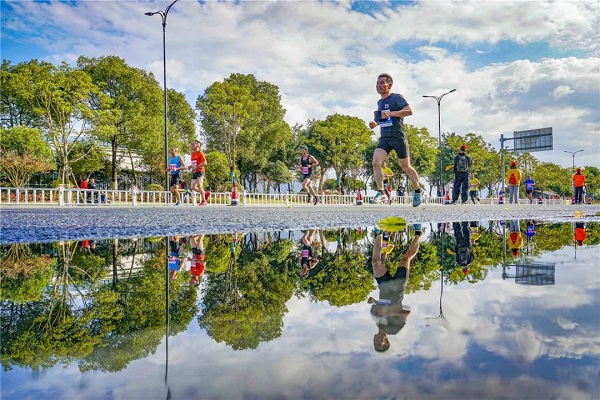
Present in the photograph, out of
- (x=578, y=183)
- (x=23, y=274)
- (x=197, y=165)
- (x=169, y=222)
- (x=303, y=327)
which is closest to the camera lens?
(x=303, y=327)

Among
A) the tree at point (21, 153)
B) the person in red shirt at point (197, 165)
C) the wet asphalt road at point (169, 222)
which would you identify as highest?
the tree at point (21, 153)

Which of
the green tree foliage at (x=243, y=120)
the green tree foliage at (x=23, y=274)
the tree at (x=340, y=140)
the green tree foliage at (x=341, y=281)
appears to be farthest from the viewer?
the tree at (x=340, y=140)

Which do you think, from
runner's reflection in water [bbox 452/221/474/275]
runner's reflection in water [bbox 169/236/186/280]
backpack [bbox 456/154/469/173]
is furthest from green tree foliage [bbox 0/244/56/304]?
backpack [bbox 456/154/469/173]

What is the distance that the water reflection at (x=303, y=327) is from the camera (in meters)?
0.83

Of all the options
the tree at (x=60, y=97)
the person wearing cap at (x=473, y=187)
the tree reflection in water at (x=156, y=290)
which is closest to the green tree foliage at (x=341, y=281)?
the tree reflection in water at (x=156, y=290)

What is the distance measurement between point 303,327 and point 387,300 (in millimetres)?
418

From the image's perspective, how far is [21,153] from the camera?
3259 centimetres

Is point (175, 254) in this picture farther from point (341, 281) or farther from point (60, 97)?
point (60, 97)

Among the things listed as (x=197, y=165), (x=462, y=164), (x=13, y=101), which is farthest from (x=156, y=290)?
(x=13, y=101)

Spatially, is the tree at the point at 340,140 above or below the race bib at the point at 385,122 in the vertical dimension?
above

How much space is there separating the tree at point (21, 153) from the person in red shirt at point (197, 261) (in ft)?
111

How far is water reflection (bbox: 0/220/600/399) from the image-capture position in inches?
32.9

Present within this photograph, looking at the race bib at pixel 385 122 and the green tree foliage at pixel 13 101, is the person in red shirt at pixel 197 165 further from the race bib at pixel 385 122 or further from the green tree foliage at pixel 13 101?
the green tree foliage at pixel 13 101

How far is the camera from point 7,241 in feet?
12.5
